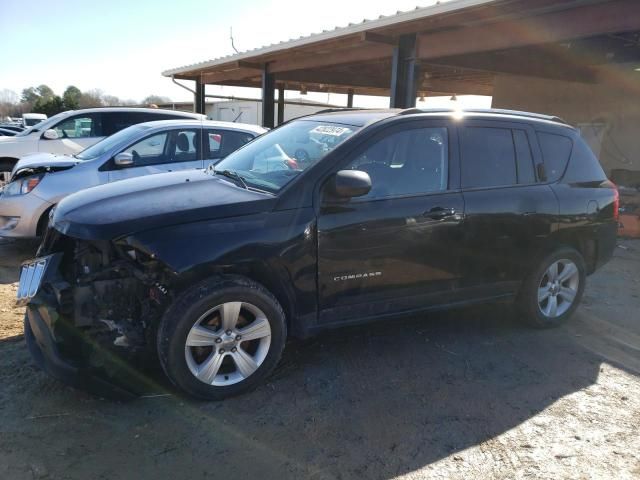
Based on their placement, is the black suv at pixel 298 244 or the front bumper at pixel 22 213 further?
the front bumper at pixel 22 213

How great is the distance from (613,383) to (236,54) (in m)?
12.5

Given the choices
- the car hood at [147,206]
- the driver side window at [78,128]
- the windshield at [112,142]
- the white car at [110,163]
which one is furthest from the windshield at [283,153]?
the driver side window at [78,128]

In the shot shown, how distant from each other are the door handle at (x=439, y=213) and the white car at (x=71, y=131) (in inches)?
235

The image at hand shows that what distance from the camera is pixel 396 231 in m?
3.61

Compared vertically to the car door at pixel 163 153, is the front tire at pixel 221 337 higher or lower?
lower

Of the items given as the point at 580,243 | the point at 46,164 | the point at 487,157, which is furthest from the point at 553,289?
the point at 46,164

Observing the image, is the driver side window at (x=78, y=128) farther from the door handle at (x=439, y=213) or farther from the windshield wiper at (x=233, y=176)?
the door handle at (x=439, y=213)

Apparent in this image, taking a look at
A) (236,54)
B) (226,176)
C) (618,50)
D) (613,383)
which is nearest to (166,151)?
(226,176)

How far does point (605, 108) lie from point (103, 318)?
1282cm

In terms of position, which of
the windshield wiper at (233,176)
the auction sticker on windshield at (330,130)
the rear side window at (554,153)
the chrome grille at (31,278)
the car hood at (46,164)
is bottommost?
the chrome grille at (31,278)

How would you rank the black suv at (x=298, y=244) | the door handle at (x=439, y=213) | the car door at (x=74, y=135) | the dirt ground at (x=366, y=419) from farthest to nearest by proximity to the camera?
the car door at (x=74, y=135) → the door handle at (x=439, y=213) → the black suv at (x=298, y=244) → the dirt ground at (x=366, y=419)

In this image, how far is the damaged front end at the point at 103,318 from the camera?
118 inches

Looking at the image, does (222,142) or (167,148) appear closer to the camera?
(167,148)

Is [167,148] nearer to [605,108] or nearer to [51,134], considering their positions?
[51,134]
